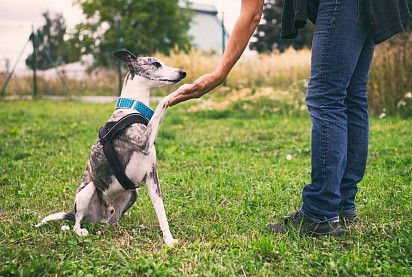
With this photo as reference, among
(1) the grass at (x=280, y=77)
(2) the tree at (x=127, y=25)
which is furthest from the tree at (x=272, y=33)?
(1) the grass at (x=280, y=77)

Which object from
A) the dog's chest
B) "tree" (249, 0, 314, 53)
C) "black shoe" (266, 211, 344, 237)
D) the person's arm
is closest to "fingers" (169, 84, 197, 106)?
the person's arm

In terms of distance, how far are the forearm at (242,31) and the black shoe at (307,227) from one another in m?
0.97

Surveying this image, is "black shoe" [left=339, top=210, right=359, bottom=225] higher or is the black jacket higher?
the black jacket

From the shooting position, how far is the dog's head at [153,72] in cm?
273

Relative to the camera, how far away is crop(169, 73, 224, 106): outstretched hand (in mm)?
2596

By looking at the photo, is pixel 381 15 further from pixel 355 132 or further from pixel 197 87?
pixel 197 87

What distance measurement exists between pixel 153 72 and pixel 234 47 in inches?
20.5

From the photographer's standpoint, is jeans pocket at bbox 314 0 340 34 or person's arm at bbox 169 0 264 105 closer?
jeans pocket at bbox 314 0 340 34

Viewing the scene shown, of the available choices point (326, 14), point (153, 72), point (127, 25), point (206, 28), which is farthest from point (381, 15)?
point (206, 28)

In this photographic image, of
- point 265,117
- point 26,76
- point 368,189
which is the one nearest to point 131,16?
point 26,76

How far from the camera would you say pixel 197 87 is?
8.55 feet

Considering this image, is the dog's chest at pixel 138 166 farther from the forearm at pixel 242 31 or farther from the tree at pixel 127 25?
the tree at pixel 127 25

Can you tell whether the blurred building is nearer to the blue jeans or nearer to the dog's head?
the dog's head

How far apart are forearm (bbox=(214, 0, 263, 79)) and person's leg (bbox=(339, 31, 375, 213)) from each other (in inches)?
27.5
